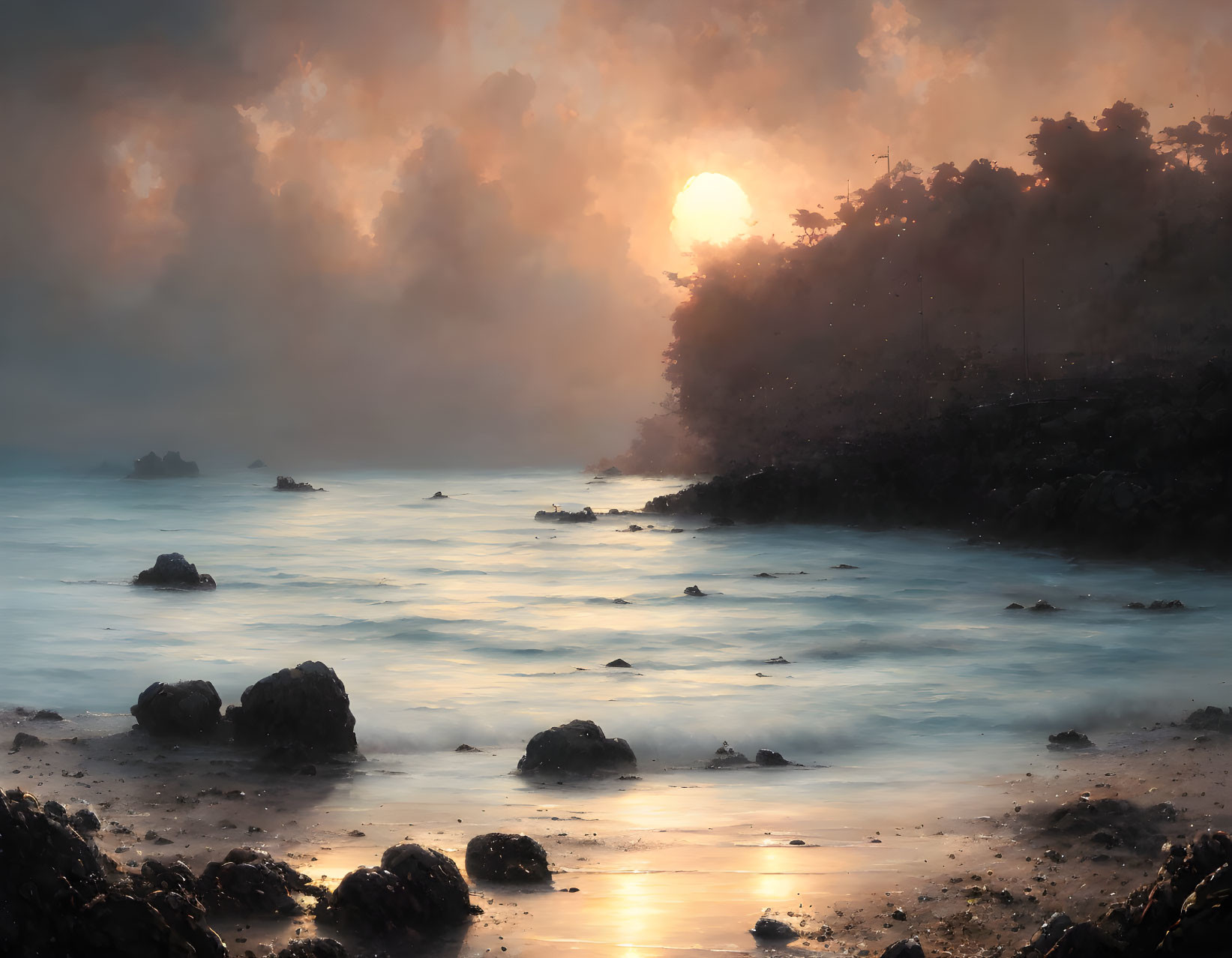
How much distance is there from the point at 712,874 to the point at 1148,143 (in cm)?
6147

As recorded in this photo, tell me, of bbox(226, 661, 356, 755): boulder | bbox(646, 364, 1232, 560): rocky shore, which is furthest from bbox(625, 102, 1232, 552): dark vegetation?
bbox(226, 661, 356, 755): boulder

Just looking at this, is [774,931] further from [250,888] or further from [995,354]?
[995,354]

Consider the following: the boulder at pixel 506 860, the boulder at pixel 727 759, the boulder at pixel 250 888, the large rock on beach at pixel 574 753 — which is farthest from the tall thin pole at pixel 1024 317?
the boulder at pixel 250 888

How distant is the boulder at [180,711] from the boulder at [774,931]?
21.6ft

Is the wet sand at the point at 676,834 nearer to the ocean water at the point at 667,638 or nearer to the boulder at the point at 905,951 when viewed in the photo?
the boulder at the point at 905,951

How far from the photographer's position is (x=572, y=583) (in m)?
28.2

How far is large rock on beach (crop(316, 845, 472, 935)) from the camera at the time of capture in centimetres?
596

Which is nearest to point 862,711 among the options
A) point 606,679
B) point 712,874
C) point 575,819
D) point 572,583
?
point 606,679

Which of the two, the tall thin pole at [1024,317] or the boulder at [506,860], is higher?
the tall thin pole at [1024,317]

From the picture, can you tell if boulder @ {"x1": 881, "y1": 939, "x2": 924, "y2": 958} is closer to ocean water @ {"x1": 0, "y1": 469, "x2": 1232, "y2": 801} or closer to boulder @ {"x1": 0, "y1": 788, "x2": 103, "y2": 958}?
boulder @ {"x1": 0, "y1": 788, "x2": 103, "y2": 958}

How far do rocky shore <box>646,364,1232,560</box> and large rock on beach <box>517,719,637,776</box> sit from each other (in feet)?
73.3

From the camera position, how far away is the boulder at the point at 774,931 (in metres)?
5.89

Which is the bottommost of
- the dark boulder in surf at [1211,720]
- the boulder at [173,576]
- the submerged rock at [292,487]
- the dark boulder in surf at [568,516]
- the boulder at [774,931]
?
the dark boulder in surf at [1211,720]

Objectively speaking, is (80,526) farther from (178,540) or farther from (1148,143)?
(1148,143)
